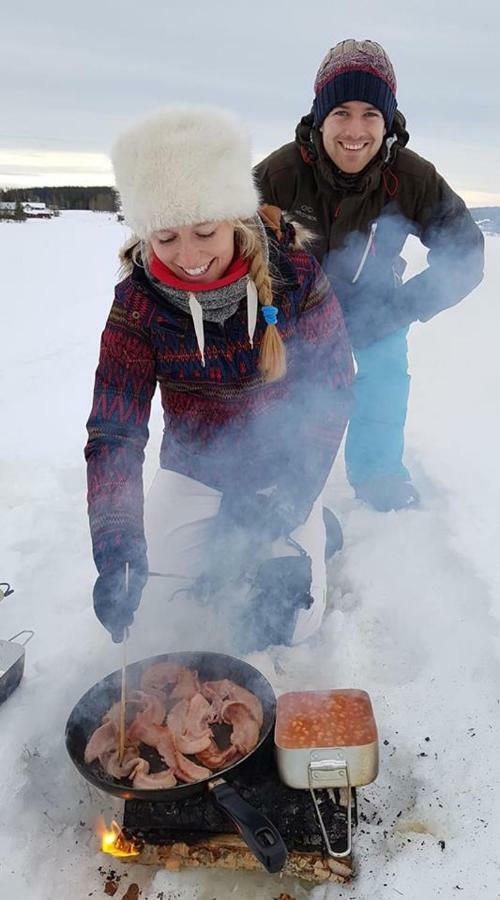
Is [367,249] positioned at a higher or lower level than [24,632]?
higher

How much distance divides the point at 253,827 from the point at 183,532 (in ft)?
4.45

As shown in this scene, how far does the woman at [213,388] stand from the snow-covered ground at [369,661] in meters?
0.33

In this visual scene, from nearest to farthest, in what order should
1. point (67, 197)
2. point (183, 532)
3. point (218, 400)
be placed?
1. point (218, 400)
2. point (183, 532)
3. point (67, 197)

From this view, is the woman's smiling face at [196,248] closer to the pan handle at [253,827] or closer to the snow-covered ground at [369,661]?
the snow-covered ground at [369,661]

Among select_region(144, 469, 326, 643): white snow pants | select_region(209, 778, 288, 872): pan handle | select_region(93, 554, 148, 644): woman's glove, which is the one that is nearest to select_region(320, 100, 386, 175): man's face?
select_region(144, 469, 326, 643): white snow pants

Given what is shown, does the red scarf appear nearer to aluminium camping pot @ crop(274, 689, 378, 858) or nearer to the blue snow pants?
aluminium camping pot @ crop(274, 689, 378, 858)

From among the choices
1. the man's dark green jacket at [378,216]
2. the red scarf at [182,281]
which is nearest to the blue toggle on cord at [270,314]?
the red scarf at [182,281]

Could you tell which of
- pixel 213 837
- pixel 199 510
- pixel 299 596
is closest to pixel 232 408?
pixel 199 510

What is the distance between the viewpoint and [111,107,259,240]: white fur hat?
81.3 inches

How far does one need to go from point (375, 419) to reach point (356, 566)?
1022mm

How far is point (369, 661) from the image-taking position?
2576mm

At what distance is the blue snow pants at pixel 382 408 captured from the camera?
3.79 m

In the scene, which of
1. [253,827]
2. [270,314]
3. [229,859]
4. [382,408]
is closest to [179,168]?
[270,314]

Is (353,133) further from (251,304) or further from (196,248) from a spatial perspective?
(196,248)
